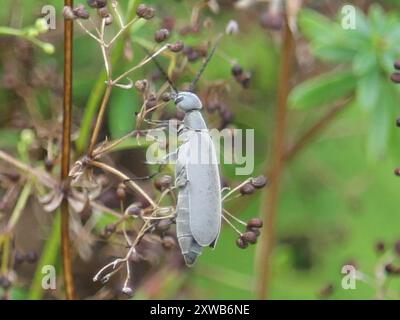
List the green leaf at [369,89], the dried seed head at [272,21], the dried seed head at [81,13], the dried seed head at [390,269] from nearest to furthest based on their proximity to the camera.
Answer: the dried seed head at [81,13], the dried seed head at [390,269], the dried seed head at [272,21], the green leaf at [369,89]

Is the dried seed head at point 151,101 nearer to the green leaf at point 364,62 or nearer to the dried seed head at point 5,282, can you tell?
the dried seed head at point 5,282

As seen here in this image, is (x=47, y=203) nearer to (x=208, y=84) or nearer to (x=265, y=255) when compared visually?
(x=208, y=84)

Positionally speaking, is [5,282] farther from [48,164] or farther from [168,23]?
[168,23]

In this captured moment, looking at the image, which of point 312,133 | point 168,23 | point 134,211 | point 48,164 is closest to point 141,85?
point 134,211

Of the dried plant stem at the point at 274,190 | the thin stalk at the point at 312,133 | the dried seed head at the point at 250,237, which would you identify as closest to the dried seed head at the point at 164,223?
the dried seed head at the point at 250,237

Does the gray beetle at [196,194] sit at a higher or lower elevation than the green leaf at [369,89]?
lower

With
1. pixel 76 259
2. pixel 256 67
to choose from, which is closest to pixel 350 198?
pixel 256 67
